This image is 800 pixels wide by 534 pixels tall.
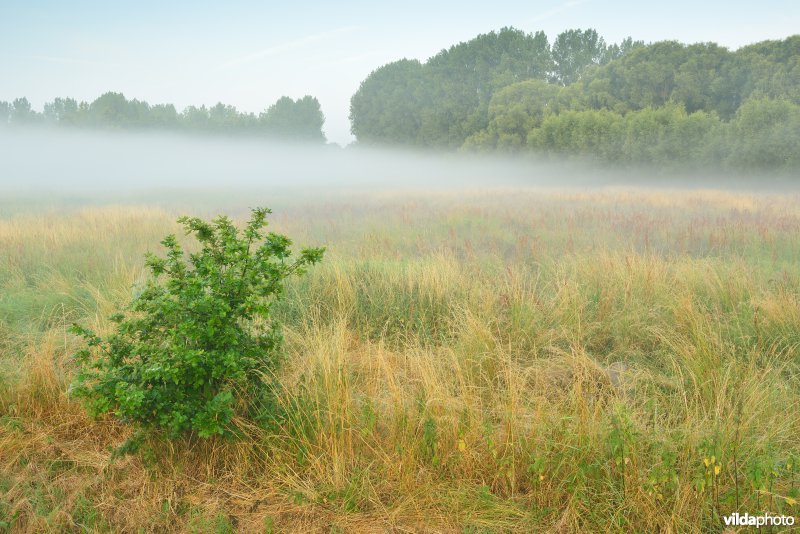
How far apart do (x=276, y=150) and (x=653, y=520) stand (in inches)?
3056

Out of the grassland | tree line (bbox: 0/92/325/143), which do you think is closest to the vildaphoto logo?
the grassland

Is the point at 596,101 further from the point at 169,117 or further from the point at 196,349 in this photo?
the point at 169,117

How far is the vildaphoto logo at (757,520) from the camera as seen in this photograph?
234 cm

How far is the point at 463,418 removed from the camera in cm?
322

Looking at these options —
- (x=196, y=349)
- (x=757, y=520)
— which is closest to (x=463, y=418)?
(x=757, y=520)

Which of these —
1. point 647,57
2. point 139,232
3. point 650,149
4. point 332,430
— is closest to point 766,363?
point 332,430

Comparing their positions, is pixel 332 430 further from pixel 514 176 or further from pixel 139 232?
pixel 514 176

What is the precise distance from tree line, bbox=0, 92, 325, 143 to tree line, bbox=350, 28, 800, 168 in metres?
14.5

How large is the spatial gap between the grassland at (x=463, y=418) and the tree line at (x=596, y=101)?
30.7m

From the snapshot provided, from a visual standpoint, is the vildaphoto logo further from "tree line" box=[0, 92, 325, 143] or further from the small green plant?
"tree line" box=[0, 92, 325, 143]

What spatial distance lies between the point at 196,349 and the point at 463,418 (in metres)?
1.66

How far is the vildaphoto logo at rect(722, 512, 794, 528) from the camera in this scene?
7.67 feet

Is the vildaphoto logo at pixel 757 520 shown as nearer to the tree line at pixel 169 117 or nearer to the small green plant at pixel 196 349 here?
the small green plant at pixel 196 349

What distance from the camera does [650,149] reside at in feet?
120
